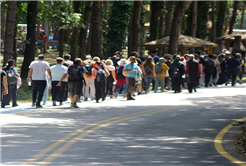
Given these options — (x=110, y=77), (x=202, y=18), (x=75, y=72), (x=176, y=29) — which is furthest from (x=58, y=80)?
(x=202, y=18)

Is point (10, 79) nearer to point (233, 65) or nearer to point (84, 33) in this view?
point (233, 65)

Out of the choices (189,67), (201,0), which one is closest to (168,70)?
(189,67)

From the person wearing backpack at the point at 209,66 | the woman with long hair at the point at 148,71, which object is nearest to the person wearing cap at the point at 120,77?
the woman with long hair at the point at 148,71

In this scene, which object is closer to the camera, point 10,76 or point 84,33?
point 10,76

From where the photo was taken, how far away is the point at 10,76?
66.8ft

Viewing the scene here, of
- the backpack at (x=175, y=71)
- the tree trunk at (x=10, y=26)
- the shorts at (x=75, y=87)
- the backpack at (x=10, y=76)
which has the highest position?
the tree trunk at (x=10, y=26)

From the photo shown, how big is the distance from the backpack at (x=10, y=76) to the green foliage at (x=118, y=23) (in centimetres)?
1654

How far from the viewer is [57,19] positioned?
112 feet

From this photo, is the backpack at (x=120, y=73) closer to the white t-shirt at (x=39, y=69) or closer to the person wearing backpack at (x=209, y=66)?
the white t-shirt at (x=39, y=69)

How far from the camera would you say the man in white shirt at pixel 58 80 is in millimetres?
21312

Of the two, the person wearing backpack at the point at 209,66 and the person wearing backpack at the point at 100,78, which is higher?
the person wearing backpack at the point at 209,66

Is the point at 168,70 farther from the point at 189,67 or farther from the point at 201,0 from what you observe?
the point at 201,0

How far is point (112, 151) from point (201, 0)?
40.6m

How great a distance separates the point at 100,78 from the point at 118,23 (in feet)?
48.1
